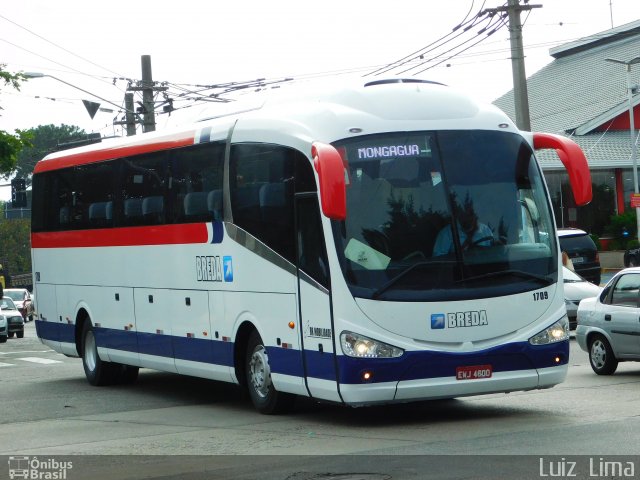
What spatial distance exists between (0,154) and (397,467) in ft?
103

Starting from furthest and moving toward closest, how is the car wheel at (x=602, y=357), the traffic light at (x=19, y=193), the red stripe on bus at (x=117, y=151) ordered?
the traffic light at (x=19, y=193)
the car wheel at (x=602, y=357)
the red stripe on bus at (x=117, y=151)

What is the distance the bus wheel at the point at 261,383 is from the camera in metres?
14.0

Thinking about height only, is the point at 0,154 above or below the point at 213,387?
above

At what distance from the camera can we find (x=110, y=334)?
61.7 feet

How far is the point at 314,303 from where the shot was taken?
1293 cm

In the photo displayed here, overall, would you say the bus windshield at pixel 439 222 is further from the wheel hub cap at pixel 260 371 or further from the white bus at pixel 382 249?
the wheel hub cap at pixel 260 371

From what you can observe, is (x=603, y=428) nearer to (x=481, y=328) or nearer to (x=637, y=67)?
(x=481, y=328)

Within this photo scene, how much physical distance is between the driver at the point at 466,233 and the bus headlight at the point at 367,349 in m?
1.03

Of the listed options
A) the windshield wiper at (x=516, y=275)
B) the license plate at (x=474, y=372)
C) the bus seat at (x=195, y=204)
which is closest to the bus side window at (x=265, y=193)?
the bus seat at (x=195, y=204)

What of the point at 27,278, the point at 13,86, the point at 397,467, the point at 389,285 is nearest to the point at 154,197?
the point at 389,285

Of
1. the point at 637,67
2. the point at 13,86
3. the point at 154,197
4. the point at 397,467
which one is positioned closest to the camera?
the point at 397,467

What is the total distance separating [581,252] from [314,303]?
2711 cm

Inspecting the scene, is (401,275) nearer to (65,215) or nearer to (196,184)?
(196,184)

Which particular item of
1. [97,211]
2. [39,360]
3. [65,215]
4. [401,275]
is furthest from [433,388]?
[39,360]
